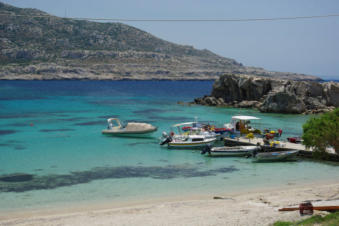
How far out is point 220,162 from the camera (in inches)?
1212

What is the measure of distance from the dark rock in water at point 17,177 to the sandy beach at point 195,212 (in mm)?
6031

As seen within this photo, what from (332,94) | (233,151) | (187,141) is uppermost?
(332,94)

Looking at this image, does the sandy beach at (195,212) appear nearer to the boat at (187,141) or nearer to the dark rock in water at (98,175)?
the dark rock in water at (98,175)

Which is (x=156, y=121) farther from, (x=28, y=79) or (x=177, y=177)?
(x=28, y=79)

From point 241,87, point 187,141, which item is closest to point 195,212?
point 187,141

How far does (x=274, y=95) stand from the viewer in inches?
2509

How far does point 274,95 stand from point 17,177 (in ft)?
153

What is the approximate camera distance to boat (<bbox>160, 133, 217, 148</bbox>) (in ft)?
118

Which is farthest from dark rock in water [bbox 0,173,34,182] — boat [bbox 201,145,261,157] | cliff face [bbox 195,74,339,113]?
cliff face [bbox 195,74,339,113]

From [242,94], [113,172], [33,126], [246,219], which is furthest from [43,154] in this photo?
[242,94]

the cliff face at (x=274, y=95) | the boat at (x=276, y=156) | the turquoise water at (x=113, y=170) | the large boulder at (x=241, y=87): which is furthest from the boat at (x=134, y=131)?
the large boulder at (x=241, y=87)

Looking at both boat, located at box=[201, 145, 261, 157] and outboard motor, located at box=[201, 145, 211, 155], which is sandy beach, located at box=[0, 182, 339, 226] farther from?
outboard motor, located at box=[201, 145, 211, 155]

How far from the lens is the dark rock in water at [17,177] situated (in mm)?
24531

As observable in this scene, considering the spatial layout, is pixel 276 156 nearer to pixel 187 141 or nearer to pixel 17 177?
pixel 187 141
